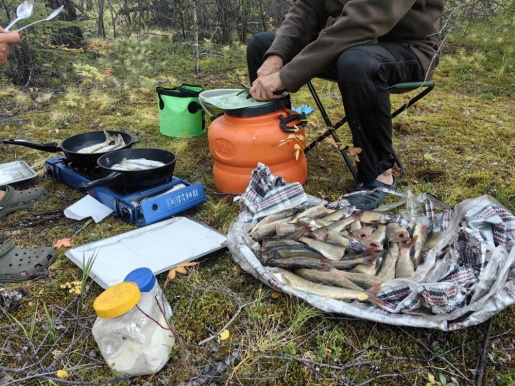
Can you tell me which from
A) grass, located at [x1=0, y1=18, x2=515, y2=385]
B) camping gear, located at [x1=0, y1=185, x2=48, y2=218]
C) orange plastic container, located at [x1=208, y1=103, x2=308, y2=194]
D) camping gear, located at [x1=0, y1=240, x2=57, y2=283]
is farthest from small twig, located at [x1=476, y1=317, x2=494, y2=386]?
camping gear, located at [x1=0, y1=185, x2=48, y2=218]

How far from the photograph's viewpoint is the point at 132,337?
149 cm

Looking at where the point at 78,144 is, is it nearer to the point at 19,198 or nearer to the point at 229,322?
the point at 19,198

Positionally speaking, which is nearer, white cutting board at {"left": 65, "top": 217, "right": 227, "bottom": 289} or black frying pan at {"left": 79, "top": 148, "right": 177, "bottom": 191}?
white cutting board at {"left": 65, "top": 217, "right": 227, "bottom": 289}

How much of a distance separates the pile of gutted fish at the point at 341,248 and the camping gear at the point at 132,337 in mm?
589

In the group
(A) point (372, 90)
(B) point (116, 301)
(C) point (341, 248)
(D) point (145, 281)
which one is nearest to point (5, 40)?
(D) point (145, 281)

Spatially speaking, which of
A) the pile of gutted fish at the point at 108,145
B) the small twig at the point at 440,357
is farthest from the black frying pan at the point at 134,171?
the small twig at the point at 440,357

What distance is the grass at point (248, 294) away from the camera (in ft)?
5.18

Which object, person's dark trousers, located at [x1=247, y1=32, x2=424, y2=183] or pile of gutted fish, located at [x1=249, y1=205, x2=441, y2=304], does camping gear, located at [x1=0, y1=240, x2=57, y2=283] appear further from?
person's dark trousers, located at [x1=247, y1=32, x2=424, y2=183]

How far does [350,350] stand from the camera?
5.41ft

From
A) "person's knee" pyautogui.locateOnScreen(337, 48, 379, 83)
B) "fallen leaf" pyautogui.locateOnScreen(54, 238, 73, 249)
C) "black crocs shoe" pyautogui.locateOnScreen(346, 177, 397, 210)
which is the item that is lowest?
"fallen leaf" pyautogui.locateOnScreen(54, 238, 73, 249)

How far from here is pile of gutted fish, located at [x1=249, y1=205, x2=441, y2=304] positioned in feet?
6.04

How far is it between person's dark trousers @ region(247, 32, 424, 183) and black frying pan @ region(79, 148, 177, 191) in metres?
1.14

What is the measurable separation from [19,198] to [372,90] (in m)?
2.33

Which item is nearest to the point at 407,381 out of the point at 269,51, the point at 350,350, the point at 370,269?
the point at 350,350
